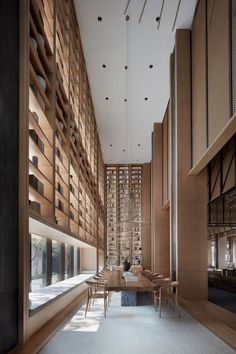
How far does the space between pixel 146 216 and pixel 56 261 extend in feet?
46.7

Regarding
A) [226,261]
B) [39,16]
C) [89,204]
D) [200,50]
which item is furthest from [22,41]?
[226,261]

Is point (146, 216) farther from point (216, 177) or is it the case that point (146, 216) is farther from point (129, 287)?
point (129, 287)

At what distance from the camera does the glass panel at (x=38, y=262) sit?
7.67 metres

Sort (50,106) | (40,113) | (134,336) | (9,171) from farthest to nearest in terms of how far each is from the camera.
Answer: (50,106) < (40,113) < (134,336) < (9,171)

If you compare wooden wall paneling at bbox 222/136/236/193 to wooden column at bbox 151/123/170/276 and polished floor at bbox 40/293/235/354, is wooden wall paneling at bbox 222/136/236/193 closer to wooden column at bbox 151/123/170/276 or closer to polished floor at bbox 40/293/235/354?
polished floor at bbox 40/293/235/354

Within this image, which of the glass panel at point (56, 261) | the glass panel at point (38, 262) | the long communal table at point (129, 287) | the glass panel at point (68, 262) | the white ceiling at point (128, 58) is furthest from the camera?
the glass panel at point (68, 262)

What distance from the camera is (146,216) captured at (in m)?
24.5

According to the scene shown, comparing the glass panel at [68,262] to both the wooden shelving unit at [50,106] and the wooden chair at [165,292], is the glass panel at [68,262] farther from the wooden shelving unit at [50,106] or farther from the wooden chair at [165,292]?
the wooden chair at [165,292]

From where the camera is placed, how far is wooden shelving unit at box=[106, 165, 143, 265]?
24.5m

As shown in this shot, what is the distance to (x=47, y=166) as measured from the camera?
21.8 feet

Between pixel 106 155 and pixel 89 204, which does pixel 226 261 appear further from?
pixel 89 204

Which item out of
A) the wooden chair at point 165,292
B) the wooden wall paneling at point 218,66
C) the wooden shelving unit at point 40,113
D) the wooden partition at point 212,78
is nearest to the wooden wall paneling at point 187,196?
the wooden partition at point 212,78

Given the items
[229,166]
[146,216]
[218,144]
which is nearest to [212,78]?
[218,144]

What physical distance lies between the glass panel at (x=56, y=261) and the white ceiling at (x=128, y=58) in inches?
210
